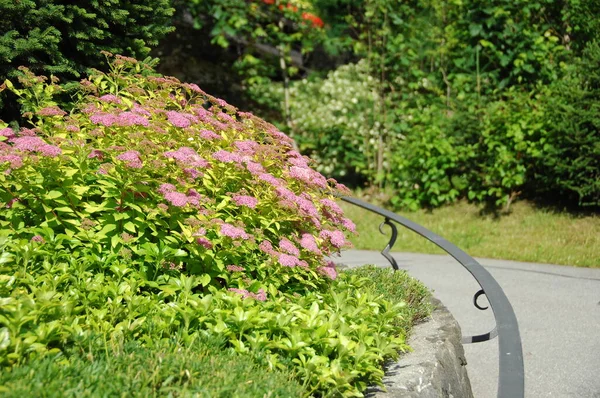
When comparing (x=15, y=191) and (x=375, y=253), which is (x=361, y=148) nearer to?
(x=375, y=253)

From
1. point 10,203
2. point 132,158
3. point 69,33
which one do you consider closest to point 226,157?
point 132,158

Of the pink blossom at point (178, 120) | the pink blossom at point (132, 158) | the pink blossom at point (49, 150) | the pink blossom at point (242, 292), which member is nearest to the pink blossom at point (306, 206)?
the pink blossom at point (242, 292)

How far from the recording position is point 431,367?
2916 millimetres

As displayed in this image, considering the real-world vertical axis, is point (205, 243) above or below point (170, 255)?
above

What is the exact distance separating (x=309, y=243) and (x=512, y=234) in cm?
536

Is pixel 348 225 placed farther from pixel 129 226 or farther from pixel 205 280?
pixel 129 226

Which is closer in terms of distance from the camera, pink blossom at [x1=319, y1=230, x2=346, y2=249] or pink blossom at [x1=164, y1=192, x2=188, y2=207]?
pink blossom at [x1=164, y1=192, x2=188, y2=207]

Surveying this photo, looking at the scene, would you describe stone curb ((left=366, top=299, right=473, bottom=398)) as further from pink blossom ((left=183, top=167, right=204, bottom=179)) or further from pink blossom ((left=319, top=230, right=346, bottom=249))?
pink blossom ((left=183, top=167, right=204, bottom=179))

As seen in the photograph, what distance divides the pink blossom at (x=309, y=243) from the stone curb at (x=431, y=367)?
681mm

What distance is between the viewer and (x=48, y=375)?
2119mm

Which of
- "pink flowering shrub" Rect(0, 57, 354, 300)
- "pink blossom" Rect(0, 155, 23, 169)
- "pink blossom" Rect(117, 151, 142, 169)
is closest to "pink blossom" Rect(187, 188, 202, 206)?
"pink flowering shrub" Rect(0, 57, 354, 300)

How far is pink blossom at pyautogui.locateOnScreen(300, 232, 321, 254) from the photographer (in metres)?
3.18

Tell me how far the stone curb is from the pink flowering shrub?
63cm

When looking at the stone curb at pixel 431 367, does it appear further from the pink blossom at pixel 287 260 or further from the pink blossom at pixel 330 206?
the pink blossom at pixel 330 206
